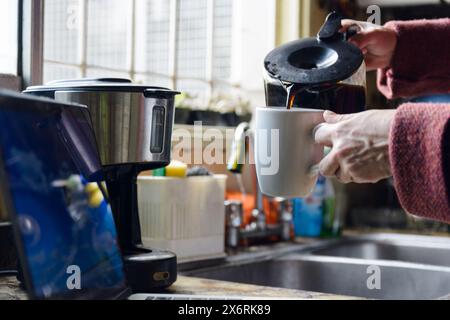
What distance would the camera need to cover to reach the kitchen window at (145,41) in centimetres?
180

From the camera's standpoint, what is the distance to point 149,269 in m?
1.25

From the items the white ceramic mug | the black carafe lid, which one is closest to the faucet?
the black carafe lid

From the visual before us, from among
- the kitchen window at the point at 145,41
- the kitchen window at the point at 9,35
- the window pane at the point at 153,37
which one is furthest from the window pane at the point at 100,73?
the kitchen window at the point at 9,35

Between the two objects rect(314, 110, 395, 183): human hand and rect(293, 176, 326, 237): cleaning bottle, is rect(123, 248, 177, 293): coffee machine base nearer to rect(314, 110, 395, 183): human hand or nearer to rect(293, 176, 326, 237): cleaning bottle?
rect(314, 110, 395, 183): human hand

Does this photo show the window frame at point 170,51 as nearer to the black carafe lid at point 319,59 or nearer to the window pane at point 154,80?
the window pane at point 154,80

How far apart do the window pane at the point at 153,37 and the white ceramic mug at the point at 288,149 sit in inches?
46.6

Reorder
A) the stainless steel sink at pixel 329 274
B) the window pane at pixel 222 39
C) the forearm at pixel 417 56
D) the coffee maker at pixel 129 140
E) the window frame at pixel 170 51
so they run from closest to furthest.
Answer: the coffee maker at pixel 129 140 < the forearm at pixel 417 56 < the stainless steel sink at pixel 329 274 < the window frame at pixel 170 51 < the window pane at pixel 222 39

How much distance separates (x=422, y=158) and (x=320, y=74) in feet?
0.74

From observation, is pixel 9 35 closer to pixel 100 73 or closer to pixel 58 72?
pixel 58 72

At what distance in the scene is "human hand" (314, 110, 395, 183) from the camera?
91 centimetres

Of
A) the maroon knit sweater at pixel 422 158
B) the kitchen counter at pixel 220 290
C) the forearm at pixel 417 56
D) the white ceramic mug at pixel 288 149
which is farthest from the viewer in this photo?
the forearm at pixel 417 56

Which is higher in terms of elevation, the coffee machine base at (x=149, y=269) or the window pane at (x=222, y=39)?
the window pane at (x=222, y=39)
